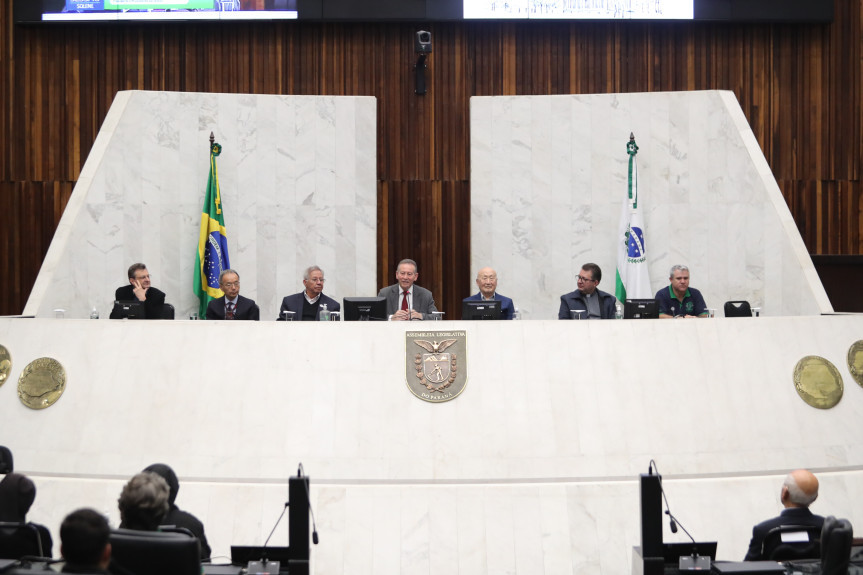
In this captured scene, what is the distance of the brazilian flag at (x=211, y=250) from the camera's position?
9.57 metres

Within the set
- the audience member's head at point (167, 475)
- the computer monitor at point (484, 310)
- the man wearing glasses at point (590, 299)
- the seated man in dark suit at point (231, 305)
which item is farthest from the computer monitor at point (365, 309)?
the audience member's head at point (167, 475)

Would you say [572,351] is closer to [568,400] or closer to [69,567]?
[568,400]

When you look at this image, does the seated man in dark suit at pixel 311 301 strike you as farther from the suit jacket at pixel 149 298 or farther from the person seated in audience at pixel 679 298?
the person seated in audience at pixel 679 298

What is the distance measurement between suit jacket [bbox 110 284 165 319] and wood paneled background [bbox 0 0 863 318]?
8.91ft

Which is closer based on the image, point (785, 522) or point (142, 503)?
point (142, 503)

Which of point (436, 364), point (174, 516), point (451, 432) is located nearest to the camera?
point (174, 516)

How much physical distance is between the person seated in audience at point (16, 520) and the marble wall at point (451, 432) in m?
2.04

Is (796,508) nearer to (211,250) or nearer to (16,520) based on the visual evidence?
(16,520)

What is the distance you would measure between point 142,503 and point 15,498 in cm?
94

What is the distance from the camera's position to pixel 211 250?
958 cm

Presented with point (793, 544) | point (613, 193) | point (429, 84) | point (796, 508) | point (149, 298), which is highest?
point (429, 84)

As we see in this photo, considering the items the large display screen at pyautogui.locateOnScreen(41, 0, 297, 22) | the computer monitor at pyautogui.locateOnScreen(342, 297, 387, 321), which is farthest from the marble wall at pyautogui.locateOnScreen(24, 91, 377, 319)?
the computer monitor at pyautogui.locateOnScreen(342, 297, 387, 321)

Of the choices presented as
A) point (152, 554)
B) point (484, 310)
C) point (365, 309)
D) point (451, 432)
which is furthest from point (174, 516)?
point (484, 310)

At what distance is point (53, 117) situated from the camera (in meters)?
11.1
